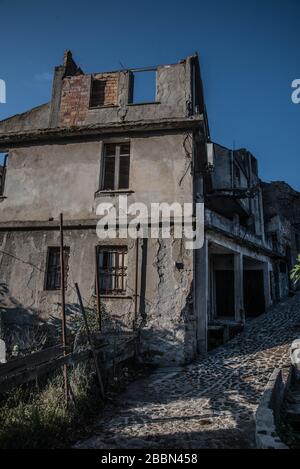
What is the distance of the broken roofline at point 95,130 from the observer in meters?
10.0

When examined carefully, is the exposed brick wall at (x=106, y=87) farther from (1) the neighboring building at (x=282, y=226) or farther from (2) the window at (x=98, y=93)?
(1) the neighboring building at (x=282, y=226)

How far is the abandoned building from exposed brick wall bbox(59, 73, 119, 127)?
1.6 inches

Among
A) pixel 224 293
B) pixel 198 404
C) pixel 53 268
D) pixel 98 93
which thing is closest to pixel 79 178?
pixel 53 268

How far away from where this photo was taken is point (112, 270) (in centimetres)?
966

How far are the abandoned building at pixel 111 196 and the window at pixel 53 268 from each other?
0.03 metres

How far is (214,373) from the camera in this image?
7391mm

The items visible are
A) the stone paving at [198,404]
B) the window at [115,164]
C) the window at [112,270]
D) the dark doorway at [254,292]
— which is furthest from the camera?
the dark doorway at [254,292]

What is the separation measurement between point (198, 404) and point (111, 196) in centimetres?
655

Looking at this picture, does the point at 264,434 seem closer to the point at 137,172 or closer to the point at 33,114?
the point at 137,172

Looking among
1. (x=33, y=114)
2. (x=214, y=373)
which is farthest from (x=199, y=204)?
(x=33, y=114)

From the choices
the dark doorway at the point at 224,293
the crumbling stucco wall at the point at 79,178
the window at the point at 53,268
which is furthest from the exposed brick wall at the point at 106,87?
the dark doorway at the point at 224,293

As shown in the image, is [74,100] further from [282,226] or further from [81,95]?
[282,226]

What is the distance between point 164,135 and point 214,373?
23.5 feet

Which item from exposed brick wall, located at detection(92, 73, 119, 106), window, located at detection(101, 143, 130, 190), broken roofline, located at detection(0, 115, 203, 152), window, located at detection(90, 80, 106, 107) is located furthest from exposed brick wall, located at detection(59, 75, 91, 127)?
window, located at detection(101, 143, 130, 190)
